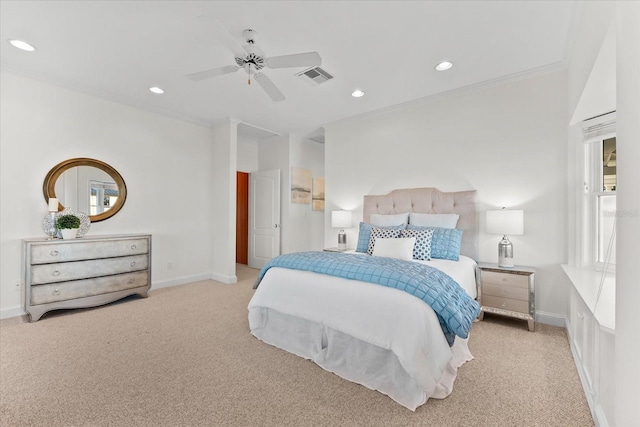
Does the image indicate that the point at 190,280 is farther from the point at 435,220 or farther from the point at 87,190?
the point at 435,220

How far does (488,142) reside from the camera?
3428 mm

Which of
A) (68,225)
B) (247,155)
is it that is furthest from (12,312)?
(247,155)

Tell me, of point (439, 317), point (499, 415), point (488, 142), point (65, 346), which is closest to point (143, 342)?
point (65, 346)

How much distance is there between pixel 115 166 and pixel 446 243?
444 cm

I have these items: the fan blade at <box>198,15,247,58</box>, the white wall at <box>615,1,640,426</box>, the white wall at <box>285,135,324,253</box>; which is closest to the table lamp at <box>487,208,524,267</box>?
the white wall at <box>615,1,640,426</box>

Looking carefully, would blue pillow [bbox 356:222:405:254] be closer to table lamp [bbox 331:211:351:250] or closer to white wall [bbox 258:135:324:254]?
table lamp [bbox 331:211:351:250]

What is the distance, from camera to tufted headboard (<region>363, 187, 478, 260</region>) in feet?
11.2

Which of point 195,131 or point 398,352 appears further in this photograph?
point 195,131

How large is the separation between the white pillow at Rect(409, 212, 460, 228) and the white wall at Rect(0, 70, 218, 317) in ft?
11.4

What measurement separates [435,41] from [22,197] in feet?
15.4

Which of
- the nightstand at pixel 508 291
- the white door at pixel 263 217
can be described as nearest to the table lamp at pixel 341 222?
the white door at pixel 263 217

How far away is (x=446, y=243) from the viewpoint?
10.4ft

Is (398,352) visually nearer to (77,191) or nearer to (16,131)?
(77,191)

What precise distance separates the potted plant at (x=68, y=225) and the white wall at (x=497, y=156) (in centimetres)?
381
